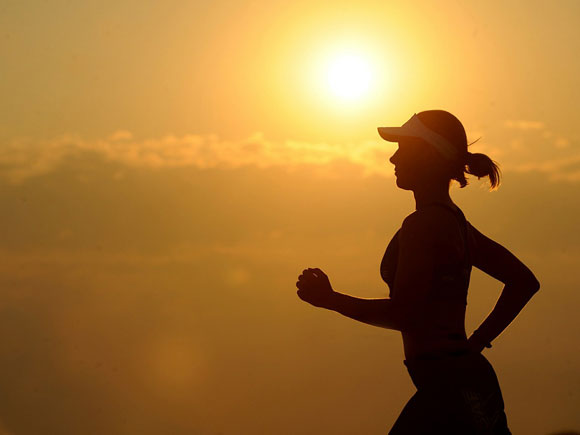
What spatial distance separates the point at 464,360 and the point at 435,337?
0.21 m

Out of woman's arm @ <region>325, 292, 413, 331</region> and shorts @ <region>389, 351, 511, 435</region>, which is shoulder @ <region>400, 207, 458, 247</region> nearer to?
woman's arm @ <region>325, 292, 413, 331</region>

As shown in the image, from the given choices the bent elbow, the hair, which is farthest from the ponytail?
the bent elbow

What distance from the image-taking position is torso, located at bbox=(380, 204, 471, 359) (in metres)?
5.50

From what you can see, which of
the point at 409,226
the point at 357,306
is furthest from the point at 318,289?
the point at 409,226

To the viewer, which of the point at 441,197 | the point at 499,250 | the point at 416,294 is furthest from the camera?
the point at 499,250

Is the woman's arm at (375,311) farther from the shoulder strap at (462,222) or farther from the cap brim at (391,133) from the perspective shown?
the cap brim at (391,133)

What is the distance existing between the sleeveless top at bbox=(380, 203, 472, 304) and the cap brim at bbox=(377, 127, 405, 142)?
43cm

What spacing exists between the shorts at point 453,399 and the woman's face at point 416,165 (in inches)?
34.9

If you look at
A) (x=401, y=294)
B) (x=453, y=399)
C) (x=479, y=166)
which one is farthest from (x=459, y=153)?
(x=453, y=399)

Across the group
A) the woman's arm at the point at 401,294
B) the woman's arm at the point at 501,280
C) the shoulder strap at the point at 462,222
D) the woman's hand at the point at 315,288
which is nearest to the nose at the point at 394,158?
the shoulder strap at the point at 462,222

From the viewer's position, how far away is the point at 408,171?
19.0ft

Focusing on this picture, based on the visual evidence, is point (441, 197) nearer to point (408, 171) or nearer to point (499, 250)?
point (408, 171)

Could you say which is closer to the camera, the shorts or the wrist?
the shorts

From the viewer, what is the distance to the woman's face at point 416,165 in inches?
227
